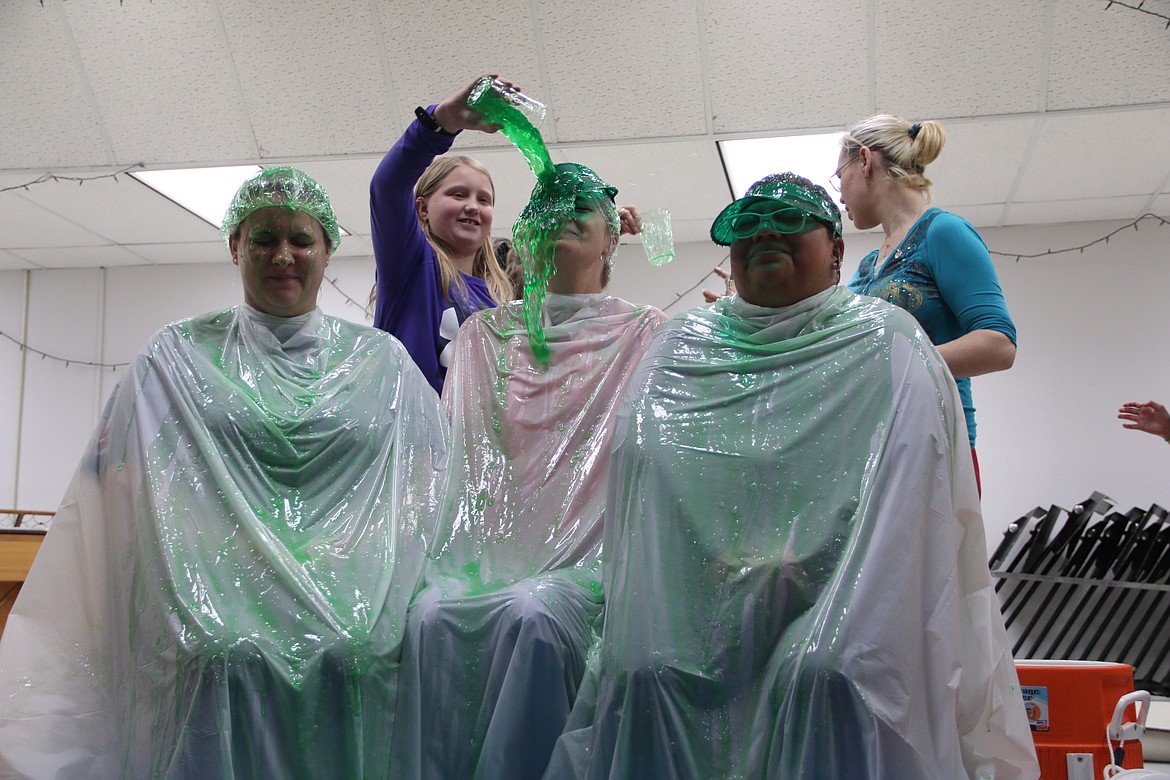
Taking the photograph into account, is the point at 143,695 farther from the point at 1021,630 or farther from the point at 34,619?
the point at 1021,630

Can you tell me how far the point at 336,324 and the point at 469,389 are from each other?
307mm

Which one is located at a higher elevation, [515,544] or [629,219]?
[629,219]

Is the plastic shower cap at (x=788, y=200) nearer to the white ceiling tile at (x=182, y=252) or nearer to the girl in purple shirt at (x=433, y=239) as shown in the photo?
the girl in purple shirt at (x=433, y=239)

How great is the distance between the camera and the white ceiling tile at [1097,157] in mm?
4070

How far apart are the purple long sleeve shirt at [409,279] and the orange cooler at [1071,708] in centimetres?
136

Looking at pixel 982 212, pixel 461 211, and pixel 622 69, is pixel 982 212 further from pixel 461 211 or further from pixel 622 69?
pixel 461 211

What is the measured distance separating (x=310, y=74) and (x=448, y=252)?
2.14m

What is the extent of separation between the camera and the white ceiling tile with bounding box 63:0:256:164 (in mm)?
4066

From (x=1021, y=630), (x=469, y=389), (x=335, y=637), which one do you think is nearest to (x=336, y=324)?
(x=469, y=389)

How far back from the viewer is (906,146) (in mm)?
2133

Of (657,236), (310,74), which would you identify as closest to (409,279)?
(657,236)

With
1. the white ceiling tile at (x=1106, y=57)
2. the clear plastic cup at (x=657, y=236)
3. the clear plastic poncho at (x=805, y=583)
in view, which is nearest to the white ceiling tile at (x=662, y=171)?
the white ceiling tile at (x=1106, y=57)

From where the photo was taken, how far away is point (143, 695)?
4.87 ft

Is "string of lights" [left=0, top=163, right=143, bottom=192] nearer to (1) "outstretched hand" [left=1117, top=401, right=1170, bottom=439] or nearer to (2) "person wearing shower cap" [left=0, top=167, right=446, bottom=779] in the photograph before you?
(2) "person wearing shower cap" [left=0, top=167, right=446, bottom=779]
